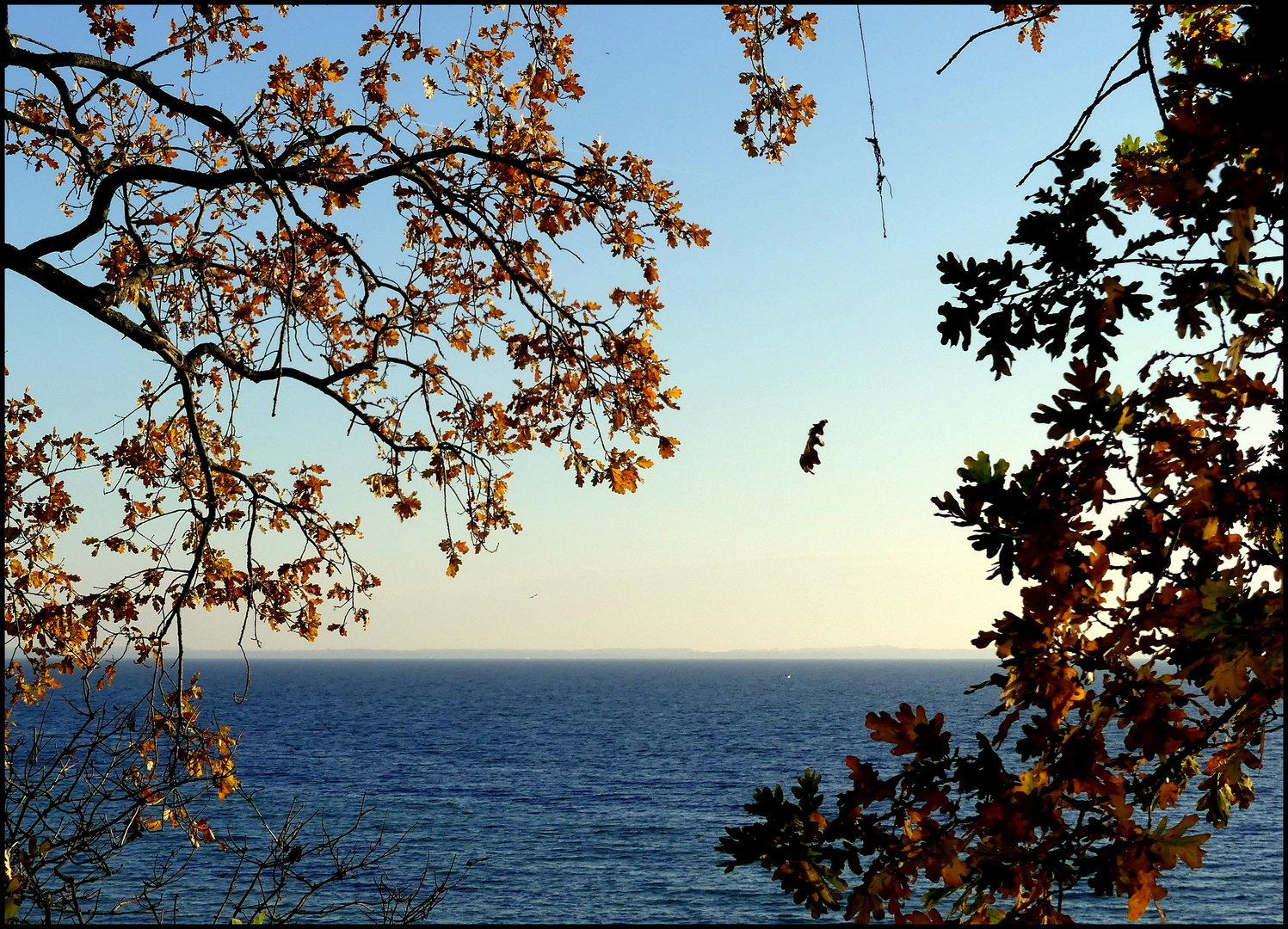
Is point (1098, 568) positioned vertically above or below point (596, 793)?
above

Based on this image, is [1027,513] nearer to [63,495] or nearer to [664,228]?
[664,228]

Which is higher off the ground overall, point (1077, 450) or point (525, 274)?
point (525, 274)

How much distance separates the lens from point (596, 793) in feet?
210

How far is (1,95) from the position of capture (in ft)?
21.3

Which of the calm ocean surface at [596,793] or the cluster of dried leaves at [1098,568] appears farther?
the calm ocean surface at [596,793]

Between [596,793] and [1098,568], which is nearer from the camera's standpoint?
[1098,568]

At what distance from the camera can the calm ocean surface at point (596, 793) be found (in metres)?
41.2

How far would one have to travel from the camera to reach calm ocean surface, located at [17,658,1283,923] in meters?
41.2

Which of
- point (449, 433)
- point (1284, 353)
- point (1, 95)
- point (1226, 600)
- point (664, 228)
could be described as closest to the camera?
point (1226, 600)

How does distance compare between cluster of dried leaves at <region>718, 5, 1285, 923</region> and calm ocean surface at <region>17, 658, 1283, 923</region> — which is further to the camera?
calm ocean surface at <region>17, 658, 1283, 923</region>

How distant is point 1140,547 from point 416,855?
48852 millimetres

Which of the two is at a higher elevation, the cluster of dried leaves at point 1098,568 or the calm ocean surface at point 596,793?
the cluster of dried leaves at point 1098,568

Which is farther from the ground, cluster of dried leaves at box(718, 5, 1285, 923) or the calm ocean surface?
cluster of dried leaves at box(718, 5, 1285, 923)

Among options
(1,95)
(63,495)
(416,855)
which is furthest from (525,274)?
(416,855)
